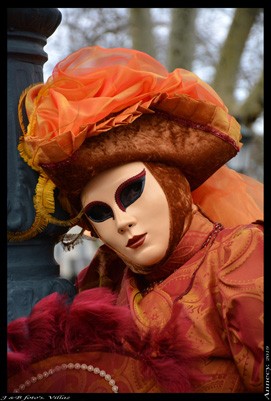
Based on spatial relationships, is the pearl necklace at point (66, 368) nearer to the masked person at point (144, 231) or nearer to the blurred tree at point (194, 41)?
the masked person at point (144, 231)

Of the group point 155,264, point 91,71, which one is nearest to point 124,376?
point 155,264

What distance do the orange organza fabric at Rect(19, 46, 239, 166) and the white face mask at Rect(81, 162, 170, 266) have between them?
0.17 metres

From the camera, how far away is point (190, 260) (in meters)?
2.62

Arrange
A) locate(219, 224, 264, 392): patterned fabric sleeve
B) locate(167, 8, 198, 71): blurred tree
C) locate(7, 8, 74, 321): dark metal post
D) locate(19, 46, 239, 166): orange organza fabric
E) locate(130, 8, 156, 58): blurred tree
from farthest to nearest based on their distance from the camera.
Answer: locate(130, 8, 156, 58): blurred tree → locate(167, 8, 198, 71): blurred tree → locate(7, 8, 74, 321): dark metal post → locate(19, 46, 239, 166): orange organza fabric → locate(219, 224, 264, 392): patterned fabric sleeve

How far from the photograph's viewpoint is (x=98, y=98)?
258 cm

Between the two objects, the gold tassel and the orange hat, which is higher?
Result: the orange hat

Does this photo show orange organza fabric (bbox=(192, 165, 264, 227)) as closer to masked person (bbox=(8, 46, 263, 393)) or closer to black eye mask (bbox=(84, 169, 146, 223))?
masked person (bbox=(8, 46, 263, 393))

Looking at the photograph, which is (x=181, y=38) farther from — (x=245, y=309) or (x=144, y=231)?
(x=245, y=309)

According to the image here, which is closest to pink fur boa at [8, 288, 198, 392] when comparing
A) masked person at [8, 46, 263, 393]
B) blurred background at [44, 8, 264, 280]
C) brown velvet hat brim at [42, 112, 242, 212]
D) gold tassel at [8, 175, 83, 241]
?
masked person at [8, 46, 263, 393]

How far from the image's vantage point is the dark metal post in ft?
8.73

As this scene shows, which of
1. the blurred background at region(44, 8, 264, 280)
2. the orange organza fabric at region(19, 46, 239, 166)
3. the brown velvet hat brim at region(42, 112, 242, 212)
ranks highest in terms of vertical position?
the orange organza fabric at region(19, 46, 239, 166)

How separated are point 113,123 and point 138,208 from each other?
28 centimetres

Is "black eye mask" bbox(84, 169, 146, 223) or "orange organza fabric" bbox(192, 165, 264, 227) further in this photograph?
"orange organza fabric" bbox(192, 165, 264, 227)
